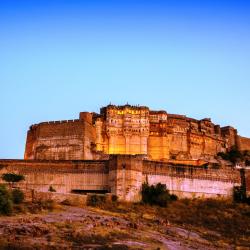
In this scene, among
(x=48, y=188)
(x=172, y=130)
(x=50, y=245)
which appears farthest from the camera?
(x=172, y=130)

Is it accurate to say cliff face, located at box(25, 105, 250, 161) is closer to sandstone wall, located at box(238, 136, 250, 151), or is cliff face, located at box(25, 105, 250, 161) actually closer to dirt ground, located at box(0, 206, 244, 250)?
sandstone wall, located at box(238, 136, 250, 151)

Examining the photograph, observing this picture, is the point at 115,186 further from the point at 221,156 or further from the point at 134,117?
the point at 221,156

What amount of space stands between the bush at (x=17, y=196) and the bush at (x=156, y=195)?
1172cm

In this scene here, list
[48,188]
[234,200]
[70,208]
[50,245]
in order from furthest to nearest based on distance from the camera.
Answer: [234,200] < [48,188] < [70,208] < [50,245]

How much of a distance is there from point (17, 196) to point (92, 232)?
7884 mm

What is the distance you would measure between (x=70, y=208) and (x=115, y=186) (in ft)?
27.5

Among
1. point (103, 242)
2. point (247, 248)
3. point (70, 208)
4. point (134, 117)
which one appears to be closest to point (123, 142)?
point (134, 117)

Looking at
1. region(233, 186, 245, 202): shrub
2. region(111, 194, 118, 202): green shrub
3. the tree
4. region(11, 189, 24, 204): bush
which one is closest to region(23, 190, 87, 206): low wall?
region(11, 189, 24, 204): bush

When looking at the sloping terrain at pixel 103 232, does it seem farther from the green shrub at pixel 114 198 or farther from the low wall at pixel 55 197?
the green shrub at pixel 114 198

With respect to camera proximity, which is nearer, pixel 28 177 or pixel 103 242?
pixel 103 242

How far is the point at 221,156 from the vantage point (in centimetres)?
6888

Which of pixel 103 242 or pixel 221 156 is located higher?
pixel 221 156

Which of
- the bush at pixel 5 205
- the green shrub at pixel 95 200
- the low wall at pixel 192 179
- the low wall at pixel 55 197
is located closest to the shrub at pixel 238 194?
the low wall at pixel 192 179

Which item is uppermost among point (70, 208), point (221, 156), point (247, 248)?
point (221, 156)
